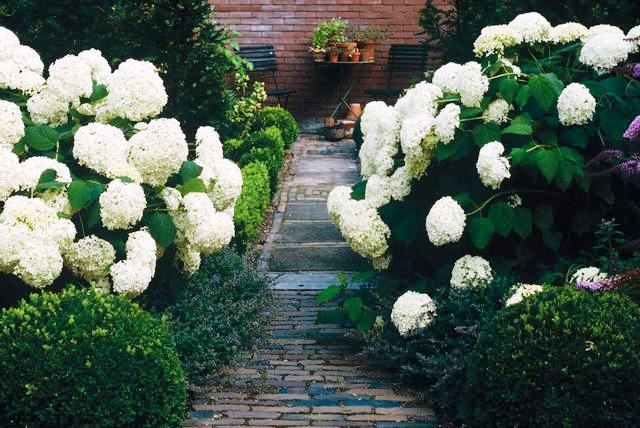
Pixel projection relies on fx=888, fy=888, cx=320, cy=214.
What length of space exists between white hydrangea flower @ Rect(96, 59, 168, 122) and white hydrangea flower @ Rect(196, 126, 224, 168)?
0.47 m

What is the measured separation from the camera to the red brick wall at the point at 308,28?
48.0 feet

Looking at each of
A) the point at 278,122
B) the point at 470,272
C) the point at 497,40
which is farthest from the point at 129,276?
the point at 278,122

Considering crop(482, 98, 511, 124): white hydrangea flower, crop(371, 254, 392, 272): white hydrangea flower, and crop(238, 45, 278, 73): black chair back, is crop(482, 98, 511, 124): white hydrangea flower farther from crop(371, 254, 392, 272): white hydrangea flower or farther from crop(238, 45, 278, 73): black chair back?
crop(238, 45, 278, 73): black chair back

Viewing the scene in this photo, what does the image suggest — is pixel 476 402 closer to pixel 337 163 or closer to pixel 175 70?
pixel 175 70

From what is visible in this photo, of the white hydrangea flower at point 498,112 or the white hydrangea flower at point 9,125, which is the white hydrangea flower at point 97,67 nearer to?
the white hydrangea flower at point 9,125

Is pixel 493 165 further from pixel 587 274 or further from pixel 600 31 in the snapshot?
pixel 600 31

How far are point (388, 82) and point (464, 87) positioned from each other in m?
9.73

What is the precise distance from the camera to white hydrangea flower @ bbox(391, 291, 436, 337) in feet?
16.3

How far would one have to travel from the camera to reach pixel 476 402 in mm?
4070

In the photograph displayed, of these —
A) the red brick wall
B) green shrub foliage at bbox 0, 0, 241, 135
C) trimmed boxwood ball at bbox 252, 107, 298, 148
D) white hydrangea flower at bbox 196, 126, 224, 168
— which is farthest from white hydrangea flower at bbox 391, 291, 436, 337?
the red brick wall

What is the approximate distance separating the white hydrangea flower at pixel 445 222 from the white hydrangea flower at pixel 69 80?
2190 millimetres

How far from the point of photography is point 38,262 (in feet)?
14.8

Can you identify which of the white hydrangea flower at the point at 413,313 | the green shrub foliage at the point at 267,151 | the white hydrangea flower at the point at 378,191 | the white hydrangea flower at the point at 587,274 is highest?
the white hydrangea flower at the point at 378,191

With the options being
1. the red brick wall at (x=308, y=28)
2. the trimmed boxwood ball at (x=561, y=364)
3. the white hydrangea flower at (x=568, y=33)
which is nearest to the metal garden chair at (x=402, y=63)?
the red brick wall at (x=308, y=28)
